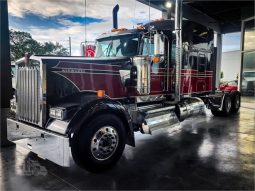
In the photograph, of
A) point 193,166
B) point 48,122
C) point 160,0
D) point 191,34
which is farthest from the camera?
point 160,0

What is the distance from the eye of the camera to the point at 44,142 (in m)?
3.12

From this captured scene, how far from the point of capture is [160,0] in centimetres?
1053

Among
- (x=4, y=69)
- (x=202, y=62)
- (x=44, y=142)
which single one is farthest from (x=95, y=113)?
(x=202, y=62)

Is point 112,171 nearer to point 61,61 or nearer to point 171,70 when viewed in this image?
point 61,61

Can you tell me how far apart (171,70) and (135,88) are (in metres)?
1.25

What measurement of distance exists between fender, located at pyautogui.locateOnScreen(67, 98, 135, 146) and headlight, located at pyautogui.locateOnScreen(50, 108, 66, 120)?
149mm

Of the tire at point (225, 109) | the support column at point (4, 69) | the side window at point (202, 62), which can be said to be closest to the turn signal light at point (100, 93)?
the support column at point (4, 69)

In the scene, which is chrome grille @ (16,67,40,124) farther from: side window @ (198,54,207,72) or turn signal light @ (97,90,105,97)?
side window @ (198,54,207,72)

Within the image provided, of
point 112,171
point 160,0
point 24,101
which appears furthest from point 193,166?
point 160,0

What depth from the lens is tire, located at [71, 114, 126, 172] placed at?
3148mm

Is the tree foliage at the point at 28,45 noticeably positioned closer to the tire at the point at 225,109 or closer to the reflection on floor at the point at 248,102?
the tire at the point at 225,109

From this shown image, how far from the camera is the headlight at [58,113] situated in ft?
10.2

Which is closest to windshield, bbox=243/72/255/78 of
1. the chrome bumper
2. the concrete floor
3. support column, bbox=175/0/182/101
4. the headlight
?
the concrete floor

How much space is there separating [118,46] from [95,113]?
1.92 metres
